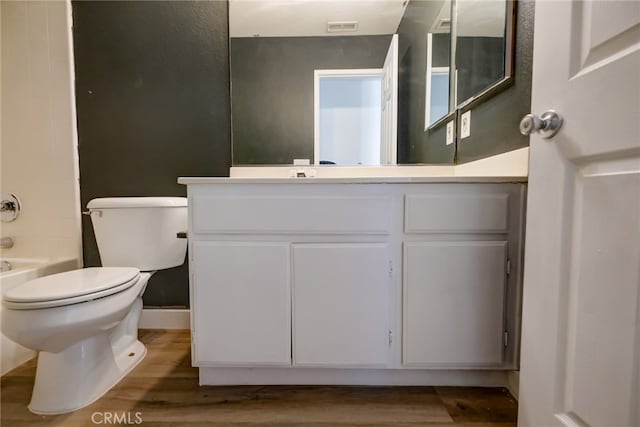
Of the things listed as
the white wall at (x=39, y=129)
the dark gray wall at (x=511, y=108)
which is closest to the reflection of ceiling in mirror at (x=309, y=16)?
the dark gray wall at (x=511, y=108)

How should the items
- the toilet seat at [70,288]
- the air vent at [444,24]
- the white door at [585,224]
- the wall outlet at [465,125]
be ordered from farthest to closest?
the air vent at [444,24], the wall outlet at [465,125], the toilet seat at [70,288], the white door at [585,224]

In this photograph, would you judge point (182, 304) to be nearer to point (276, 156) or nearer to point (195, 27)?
point (276, 156)

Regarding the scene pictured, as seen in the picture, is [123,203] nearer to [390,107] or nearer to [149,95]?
[149,95]

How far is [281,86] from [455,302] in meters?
1.36

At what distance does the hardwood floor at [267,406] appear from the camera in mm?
1045

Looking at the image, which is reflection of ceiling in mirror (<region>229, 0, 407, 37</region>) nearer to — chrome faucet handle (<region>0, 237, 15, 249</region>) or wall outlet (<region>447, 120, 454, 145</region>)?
wall outlet (<region>447, 120, 454, 145</region>)

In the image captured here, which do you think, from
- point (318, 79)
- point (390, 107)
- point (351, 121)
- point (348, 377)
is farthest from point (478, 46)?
point (348, 377)

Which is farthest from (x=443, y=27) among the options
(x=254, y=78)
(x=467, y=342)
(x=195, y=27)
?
(x=467, y=342)

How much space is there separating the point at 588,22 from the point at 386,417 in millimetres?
1224

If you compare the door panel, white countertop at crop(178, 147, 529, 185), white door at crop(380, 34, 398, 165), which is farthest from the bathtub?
the door panel

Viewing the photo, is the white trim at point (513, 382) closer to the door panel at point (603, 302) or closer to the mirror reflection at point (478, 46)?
the door panel at point (603, 302)

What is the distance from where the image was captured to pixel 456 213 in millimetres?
1100

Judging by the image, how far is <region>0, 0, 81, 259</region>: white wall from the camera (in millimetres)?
1653

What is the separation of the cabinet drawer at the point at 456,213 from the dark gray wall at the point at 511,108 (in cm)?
24
